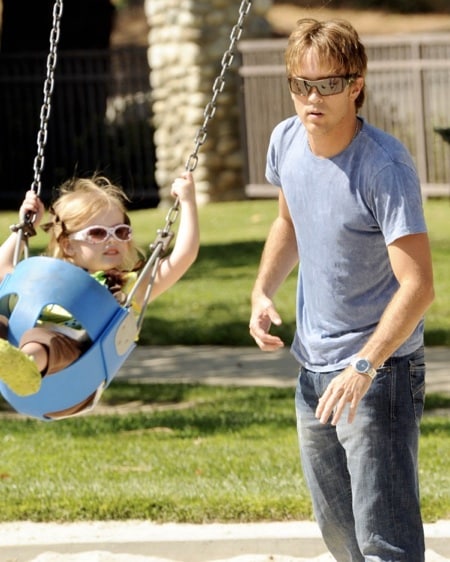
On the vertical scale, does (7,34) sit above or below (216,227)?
above

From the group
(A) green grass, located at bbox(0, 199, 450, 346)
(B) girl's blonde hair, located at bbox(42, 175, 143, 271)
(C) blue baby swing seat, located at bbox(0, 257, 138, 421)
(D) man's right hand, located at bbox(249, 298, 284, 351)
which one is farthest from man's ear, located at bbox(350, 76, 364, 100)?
(A) green grass, located at bbox(0, 199, 450, 346)

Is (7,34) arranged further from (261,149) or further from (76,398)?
(76,398)

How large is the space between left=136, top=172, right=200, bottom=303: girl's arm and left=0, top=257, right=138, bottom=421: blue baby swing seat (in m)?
0.31

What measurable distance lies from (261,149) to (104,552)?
12371mm

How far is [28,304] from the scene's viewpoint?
3949 mm

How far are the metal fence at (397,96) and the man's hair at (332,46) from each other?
12.3 metres

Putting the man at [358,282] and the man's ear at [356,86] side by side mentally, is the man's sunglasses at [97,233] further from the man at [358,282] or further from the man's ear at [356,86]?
the man's ear at [356,86]

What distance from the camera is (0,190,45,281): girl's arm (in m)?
4.39

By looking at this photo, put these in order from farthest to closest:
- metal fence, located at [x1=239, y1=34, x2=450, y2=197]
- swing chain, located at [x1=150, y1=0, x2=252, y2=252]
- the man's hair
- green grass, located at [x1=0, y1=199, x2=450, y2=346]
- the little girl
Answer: metal fence, located at [x1=239, y1=34, x2=450, y2=197] → green grass, located at [x1=0, y1=199, x2=450, y2=346] → the little girl → swing chain, located at [x1=150, y1=0, x2=252, y2=252] → the man's hair

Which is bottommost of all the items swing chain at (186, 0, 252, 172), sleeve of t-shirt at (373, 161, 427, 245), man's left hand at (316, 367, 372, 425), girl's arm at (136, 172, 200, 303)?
man's left hand at (316, 367, 372, 425)

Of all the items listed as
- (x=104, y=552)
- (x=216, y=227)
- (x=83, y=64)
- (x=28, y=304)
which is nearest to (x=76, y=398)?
(x=28, y=304)

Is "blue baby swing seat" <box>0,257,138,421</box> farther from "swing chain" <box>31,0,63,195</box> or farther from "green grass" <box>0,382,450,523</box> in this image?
"green grass" <box>0,382,450,523</box>

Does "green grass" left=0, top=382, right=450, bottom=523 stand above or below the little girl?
below

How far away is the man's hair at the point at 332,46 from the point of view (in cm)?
357
